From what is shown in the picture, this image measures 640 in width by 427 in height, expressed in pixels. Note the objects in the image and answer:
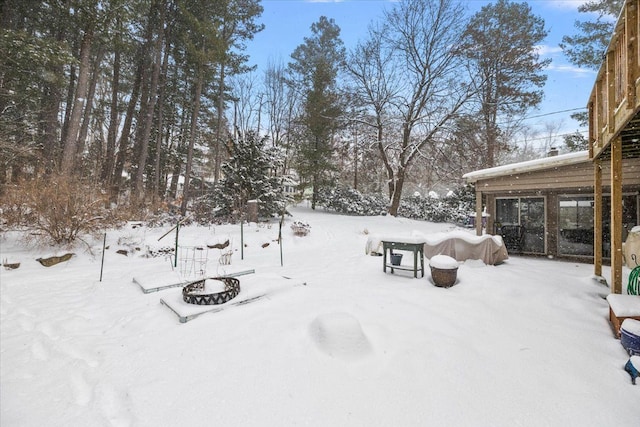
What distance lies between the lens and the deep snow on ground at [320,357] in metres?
2.14

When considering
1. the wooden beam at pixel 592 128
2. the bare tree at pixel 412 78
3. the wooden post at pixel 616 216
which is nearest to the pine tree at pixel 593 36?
the bare tree at pixel 412 78

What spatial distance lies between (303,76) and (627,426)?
22.2 meters

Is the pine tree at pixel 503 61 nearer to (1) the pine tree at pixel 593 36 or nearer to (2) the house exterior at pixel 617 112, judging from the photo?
(1) the pine tree at pixel 593 36

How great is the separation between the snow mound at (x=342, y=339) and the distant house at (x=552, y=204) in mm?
7481

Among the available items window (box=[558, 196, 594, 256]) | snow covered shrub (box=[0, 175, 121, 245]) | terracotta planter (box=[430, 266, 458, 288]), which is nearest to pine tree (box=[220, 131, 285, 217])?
snow covered shrub (box=[0, 175, 121, 245])

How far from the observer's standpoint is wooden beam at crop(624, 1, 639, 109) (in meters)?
2.91

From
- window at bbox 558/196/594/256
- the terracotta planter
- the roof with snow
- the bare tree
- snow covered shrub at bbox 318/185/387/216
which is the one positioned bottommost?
the terracotta planter

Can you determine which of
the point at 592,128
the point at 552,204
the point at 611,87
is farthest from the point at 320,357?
the point at 552,204

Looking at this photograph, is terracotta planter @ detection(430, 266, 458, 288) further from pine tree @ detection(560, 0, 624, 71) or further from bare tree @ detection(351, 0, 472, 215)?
pine tree @ detection(560, 0, 624, 71)

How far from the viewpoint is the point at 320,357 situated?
272 cm

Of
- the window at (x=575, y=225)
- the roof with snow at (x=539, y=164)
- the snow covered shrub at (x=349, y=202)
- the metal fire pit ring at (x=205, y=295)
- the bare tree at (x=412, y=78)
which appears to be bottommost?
the metal fire pit ring at (x=205, y=295)

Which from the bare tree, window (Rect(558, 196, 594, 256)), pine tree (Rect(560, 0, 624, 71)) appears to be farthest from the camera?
the bare tree

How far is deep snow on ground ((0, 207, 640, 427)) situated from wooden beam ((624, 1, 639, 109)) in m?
2.71

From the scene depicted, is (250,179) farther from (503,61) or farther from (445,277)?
(503,61)
